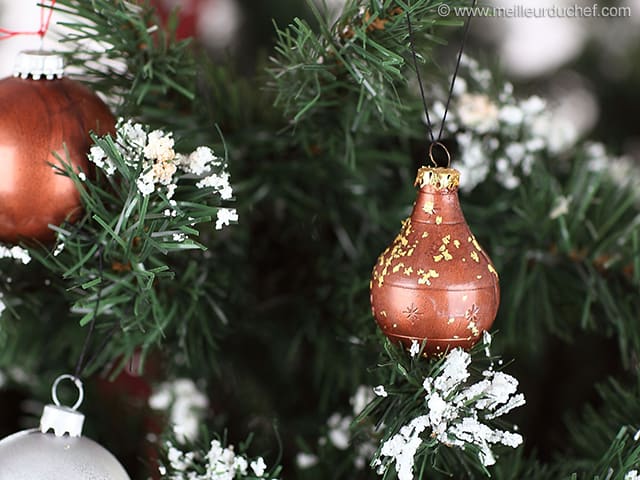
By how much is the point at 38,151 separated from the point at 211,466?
195 mm

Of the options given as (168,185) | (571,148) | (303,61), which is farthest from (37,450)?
(571,148)

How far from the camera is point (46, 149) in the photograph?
395 mm

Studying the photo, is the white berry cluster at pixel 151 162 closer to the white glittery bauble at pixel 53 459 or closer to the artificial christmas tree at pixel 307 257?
the artificial christmas tree at pixel 307 257

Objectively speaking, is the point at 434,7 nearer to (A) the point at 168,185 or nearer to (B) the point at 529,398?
(A) the point at 168,185

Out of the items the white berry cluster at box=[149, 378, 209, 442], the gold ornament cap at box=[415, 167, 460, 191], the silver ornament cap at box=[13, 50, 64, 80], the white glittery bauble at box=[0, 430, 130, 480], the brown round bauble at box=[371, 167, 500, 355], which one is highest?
the silver ornament cap at box=[13, 50, 64, 80]

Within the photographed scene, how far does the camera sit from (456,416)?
0.35m

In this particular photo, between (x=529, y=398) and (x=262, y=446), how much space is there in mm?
430

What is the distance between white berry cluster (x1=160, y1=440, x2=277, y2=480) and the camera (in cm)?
41

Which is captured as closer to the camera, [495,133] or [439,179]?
[439,179]

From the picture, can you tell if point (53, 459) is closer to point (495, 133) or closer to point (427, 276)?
point (427, 276)

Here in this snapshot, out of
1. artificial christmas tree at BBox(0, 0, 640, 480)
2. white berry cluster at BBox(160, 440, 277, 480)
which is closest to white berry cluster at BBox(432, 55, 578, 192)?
artificial christmas tree at BBox(0, 0, 640, 480)

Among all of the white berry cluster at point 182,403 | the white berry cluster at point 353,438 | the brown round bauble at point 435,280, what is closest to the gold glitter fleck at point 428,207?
the brown round bauble at point 435,280

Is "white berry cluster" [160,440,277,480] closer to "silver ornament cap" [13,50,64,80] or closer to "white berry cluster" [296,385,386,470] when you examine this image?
"white berry cluster" [296,385,386,470]

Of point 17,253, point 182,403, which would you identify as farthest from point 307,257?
point 17,253
